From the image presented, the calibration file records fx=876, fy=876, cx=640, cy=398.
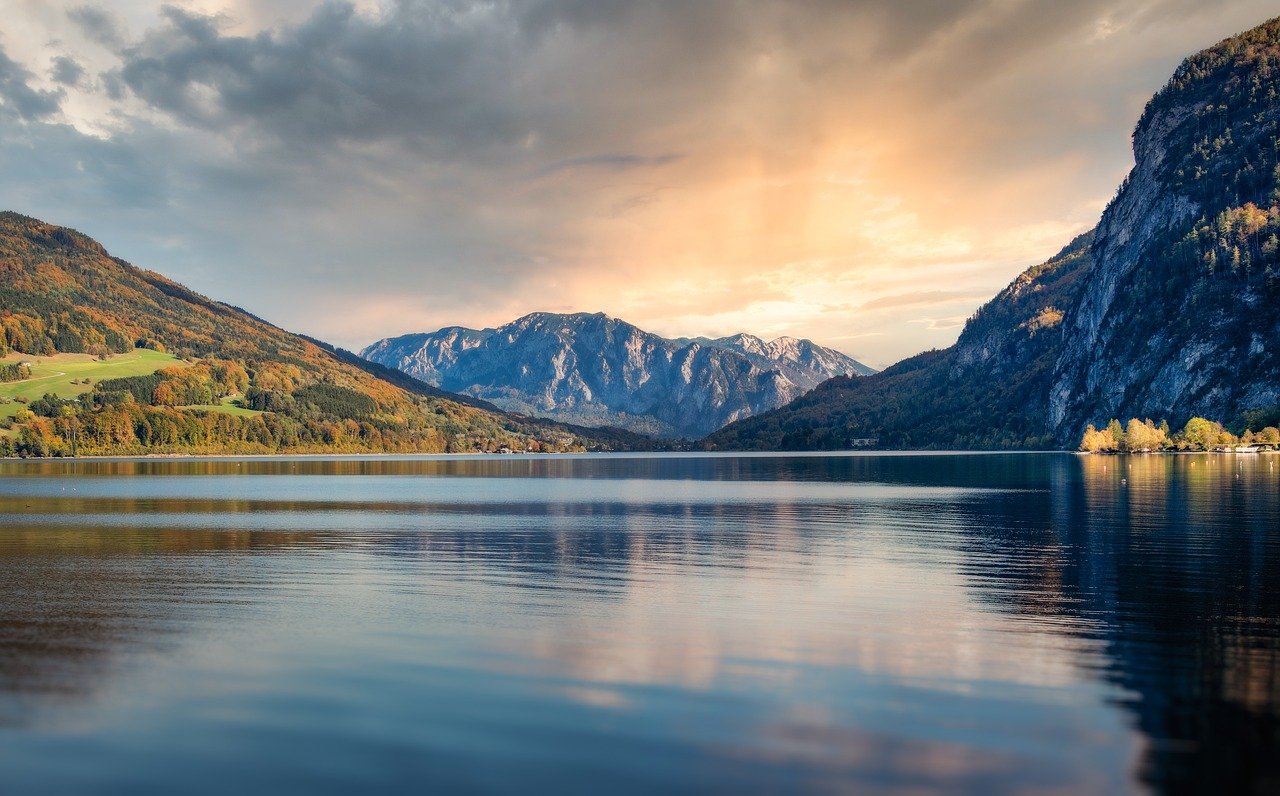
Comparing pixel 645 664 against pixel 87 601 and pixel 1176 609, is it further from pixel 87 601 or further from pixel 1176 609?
pixel 87 601

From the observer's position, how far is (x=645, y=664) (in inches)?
945

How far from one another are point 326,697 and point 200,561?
29781 millimetres

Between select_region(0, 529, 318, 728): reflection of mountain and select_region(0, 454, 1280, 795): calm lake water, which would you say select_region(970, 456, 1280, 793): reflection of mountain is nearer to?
select_region(0, 454, 1280, 795): calm lake water

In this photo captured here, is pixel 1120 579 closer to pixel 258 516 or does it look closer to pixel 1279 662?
pixel 1279 662

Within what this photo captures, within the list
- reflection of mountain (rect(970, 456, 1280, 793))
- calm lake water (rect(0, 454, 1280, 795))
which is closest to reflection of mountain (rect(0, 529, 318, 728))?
calm lake water (rect(0, 454, 1280, 795))

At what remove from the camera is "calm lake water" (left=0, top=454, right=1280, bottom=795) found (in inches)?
639

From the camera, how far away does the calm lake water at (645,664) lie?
16219mm

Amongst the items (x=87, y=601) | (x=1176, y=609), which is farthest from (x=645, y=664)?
(x=87, y=601)

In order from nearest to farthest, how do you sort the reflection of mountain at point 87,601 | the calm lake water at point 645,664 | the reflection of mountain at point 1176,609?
the calm lake water at point 645,664
the reflection of mountain at point 1176,609
the reflection of mountain at point 87,601

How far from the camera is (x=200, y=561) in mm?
46219

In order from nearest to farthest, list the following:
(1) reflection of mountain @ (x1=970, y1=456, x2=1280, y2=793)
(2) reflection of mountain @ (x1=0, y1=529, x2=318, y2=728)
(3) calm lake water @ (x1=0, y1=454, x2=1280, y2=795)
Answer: (3) calm lake water @ (x1=0, y1=454, x2=1280, y2=795), (1) reflection of mountain @ (x1=970, y1=456, x2=1280, y2=793), (2) reflection of mountain @ (x1=0, y1=529, x2=318, y2=728)

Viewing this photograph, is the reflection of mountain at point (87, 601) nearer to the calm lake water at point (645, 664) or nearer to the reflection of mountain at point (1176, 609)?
the calm lake water at point (645, 664)

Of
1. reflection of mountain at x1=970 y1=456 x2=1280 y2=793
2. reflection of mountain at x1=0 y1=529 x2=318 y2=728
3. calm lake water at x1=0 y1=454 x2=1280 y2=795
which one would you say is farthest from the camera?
reflection of mountain at x1=0 y1=529 x2=318 y2=728

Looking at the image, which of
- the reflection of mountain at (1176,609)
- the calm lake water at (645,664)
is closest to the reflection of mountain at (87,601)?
the calm lake water at (645,664)
